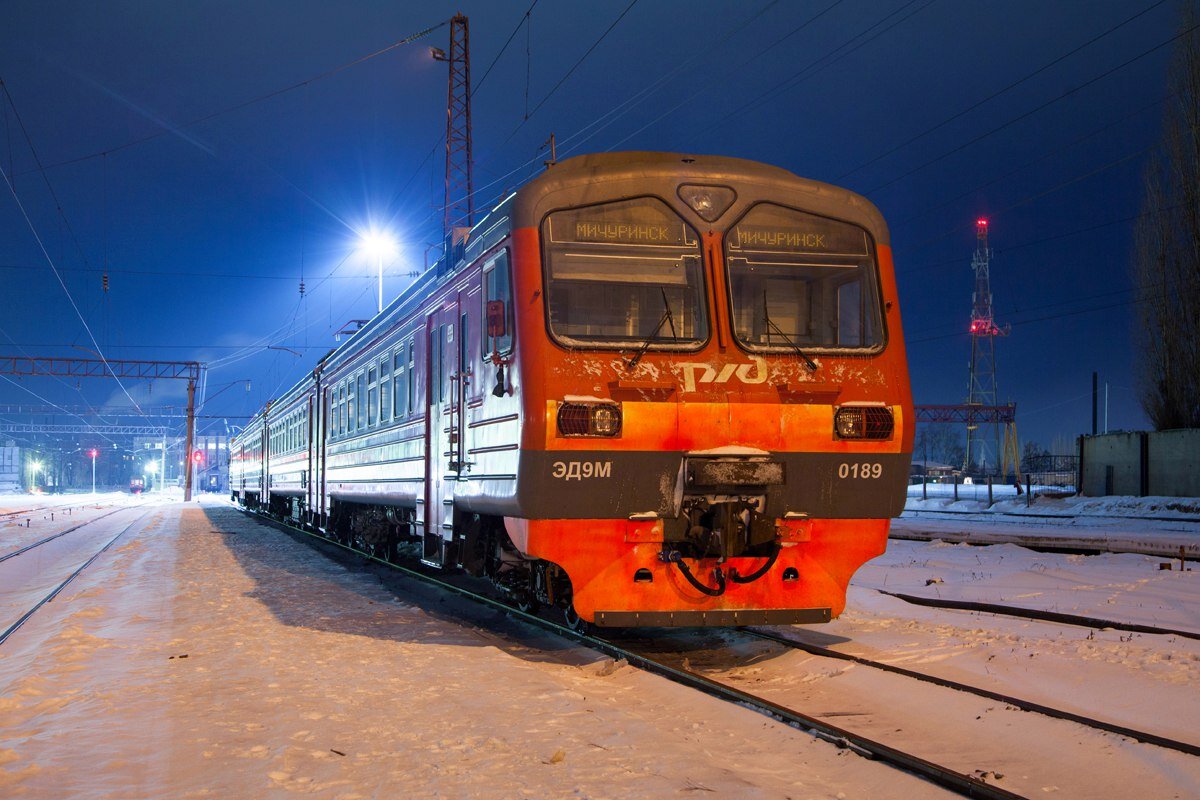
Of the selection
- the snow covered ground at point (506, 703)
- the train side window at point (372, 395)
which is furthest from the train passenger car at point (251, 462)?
the snow covered ground at point (506, 703)

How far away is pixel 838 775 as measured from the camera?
467 centimetres

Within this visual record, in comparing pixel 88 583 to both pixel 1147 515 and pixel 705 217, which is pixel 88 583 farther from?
pixel 1147 515

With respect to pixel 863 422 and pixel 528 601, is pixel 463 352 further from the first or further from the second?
pixel 863 422

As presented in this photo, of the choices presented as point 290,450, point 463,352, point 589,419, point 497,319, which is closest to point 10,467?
point 290,450

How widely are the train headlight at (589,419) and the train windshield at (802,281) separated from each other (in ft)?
4.09

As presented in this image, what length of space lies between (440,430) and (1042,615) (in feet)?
18.8

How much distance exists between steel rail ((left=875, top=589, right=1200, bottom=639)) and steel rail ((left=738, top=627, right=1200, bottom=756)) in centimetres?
249

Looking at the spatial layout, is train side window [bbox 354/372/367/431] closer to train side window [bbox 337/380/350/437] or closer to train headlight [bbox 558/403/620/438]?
train side window [bbox 337/380/350/437]

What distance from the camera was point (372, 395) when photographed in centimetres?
1384

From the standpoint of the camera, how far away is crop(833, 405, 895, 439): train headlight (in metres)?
7.46

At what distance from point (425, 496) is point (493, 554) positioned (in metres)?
1.82

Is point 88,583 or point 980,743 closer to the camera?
point 980,743

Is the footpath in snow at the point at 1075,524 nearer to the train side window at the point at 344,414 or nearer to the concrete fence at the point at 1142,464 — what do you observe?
the concrete fence at the point at 1142,464

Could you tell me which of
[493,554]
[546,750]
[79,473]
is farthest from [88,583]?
[79,473]
